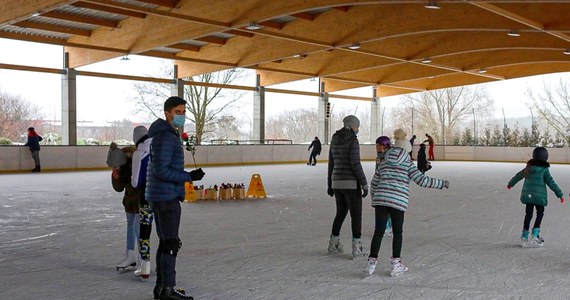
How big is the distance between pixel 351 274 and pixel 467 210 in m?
5.45

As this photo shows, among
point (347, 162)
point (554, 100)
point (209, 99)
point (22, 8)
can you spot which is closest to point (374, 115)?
point (209, 99)

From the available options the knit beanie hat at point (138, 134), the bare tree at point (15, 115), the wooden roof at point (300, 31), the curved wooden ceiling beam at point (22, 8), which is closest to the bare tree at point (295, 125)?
the wooden roof at point (300, 31)

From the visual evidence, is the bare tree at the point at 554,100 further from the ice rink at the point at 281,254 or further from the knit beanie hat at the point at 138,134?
the knit beanie hat at the point at 138,134

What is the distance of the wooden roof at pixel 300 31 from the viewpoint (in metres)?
16.6

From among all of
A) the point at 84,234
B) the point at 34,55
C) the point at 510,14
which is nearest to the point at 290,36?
the point at 510,14

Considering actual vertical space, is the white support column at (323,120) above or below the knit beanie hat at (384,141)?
above

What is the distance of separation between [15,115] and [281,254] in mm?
23628

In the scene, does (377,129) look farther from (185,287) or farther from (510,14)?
(185,287)

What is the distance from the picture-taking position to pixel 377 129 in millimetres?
36812

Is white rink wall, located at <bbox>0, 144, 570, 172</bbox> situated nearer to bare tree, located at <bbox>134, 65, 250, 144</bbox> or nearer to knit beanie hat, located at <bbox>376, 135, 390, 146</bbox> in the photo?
bare tree, located at <bbox>134, 65, 250, 144</bbox>

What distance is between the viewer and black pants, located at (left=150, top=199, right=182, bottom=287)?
13.9 ft

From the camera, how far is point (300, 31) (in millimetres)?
20562

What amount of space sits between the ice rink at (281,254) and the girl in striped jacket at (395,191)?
23 centimetres

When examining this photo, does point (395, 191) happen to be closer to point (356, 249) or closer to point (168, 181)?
point (356, 249)
